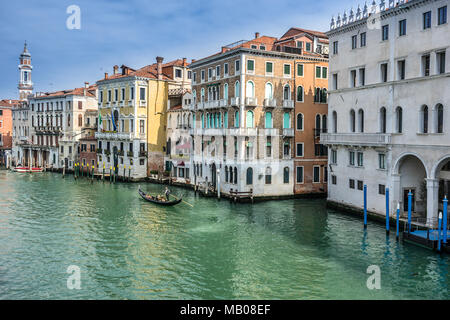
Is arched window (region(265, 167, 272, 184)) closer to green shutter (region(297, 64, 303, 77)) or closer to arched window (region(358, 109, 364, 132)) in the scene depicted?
green shutter (region(297, 64, 303, 77))

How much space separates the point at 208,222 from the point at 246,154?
843 cm

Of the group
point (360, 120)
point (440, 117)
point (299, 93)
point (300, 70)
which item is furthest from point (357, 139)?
point (300, 70)

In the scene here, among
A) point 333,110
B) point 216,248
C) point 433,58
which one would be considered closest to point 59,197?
point 216,248

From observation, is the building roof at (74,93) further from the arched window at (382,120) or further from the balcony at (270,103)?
the arched window at (382,120)

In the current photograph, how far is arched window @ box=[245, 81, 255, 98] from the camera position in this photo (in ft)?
101

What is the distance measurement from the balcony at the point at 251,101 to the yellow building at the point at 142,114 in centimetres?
1569

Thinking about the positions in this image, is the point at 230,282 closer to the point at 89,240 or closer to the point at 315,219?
the point at 89,240

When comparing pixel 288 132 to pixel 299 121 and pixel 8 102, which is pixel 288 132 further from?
pixel 8 102

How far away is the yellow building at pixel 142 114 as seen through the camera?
43.2 metres

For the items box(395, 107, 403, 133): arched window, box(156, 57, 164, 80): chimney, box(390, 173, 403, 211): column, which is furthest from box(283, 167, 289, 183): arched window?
box(156, 57, 164, 80): chimney

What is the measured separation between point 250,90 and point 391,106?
11177mm

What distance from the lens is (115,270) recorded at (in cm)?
1576

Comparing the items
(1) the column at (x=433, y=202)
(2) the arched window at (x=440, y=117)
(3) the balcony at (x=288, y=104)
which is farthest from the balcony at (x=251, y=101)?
(1) the column at (x=433, y=202)
